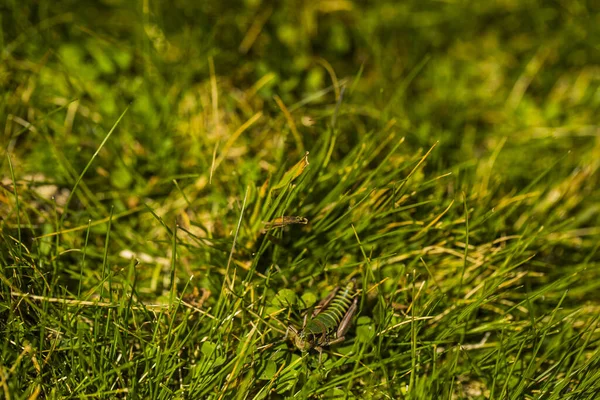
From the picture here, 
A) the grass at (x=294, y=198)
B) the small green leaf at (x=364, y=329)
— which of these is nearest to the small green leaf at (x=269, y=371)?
the grass at (x=294, y=198)

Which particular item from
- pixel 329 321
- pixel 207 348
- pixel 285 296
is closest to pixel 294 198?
pixel 285 296

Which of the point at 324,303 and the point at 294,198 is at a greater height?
the point at 294,198

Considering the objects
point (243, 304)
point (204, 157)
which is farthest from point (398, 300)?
point (204, 157)

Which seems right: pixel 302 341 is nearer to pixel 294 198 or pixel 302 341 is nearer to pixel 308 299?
pixel 308 299

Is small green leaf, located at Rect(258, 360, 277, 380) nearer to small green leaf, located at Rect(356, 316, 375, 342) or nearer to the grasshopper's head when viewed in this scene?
the grasshopper's head

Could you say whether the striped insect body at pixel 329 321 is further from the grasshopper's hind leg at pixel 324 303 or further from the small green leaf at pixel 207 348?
the small green leaf at pixel 207 348

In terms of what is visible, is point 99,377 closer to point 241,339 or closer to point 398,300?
point 241,339

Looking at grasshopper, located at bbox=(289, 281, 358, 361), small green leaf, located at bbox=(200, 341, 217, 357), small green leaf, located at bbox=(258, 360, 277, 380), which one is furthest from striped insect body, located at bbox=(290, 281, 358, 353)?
small green leaf, located at bbox=(200, 341, 217, 357)

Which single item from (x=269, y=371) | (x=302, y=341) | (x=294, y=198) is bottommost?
(x=269, y=371)
